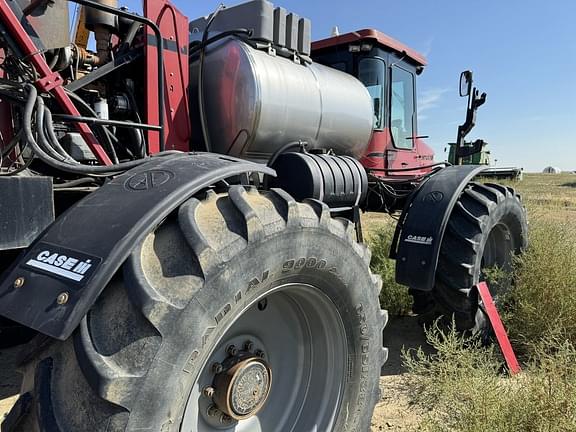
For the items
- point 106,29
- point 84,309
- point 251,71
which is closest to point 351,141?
point 251,71

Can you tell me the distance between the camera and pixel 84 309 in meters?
1.38

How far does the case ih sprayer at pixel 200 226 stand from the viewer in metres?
1.44

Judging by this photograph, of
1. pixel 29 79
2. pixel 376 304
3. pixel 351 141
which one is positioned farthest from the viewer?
pixel 351 141

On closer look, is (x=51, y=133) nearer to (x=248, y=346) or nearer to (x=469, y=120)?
(x=248, y=346)

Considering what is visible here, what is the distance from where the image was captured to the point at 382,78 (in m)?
4.40

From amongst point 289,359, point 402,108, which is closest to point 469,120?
point 402,108

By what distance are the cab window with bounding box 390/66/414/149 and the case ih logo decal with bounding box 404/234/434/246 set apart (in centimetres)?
153

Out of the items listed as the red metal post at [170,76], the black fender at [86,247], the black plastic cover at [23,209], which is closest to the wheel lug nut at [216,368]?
the black fender at [86,247]

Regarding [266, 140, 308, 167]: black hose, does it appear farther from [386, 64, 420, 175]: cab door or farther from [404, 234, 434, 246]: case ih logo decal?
[386, 64, 420, 175]: cab door

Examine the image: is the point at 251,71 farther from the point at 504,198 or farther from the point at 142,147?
the point at 504,198

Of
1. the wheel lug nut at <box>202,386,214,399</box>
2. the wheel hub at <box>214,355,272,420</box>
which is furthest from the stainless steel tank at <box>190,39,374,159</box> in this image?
the wheel lug nut at <box>202,386,214,399</box>

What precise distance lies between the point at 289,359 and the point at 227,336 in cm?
47

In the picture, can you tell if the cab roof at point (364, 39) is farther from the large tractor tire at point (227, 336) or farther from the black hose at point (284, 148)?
the large tractor tire at point (227, 336)

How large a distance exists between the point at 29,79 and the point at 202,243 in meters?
1.27
